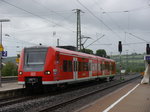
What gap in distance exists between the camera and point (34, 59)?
17.5m

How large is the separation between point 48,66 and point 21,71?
176 centimetres

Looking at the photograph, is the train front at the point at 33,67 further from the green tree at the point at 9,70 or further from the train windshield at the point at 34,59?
Answer: the green tree at the point at 9,70

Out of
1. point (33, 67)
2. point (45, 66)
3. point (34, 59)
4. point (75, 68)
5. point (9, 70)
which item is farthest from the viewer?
point (9, 70)

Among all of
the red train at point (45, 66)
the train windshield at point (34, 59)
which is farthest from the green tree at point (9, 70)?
the train windshield at point (34, 59)

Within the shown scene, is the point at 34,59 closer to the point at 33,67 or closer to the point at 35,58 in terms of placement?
the point at 35,58

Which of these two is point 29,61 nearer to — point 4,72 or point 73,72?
point 73,72

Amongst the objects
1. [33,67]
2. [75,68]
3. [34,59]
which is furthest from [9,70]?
[33,67]

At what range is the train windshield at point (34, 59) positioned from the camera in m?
17.1

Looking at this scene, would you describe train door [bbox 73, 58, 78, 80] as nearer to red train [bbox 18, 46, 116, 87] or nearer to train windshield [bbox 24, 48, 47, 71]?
red train [bbox 18, 46, 116, 87]

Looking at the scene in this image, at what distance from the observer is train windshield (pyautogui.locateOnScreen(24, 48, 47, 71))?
17125mm

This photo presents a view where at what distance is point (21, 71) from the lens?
17.4 m

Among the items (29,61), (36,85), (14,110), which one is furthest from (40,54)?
(14,110)

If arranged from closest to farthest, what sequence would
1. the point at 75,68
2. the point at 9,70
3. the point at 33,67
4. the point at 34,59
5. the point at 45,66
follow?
the point at 45,66
the point at 33,67
the point at 34,59
the point at 75,68
the point at 9,70

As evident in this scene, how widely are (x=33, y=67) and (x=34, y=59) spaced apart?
578mm
